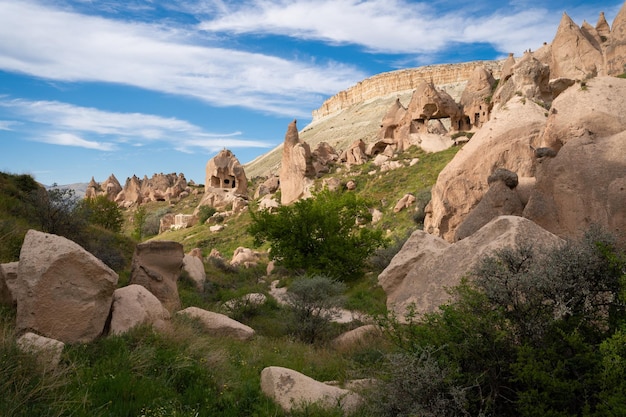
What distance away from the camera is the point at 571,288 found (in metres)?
4.17

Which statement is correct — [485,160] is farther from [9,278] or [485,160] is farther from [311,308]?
[9,278]

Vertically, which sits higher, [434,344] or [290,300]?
[434,344]

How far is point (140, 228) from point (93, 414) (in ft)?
130

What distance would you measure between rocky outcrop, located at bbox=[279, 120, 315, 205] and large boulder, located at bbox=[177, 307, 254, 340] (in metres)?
24.8

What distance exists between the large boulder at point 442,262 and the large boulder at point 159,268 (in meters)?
4.94

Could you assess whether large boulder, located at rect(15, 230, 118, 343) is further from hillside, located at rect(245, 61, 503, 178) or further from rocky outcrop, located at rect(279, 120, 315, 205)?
hillside, located at rect(245, 61, 503, 178)

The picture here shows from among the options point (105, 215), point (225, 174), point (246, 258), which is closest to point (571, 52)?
point (246, 258)

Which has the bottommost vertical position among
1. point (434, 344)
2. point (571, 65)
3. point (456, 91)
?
point (434, 344)

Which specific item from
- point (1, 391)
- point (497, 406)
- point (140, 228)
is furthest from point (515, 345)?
point (140, 228)

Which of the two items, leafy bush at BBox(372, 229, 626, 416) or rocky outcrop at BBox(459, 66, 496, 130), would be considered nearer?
leafy bush at BBox(372, 229, 626, 416)

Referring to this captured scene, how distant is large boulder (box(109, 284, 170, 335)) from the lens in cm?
607

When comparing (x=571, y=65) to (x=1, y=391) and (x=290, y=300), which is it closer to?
(x=290, y=300)

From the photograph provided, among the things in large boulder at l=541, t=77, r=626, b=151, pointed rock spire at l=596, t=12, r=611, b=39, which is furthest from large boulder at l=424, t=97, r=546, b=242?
pointed rock spire at l=596, t=12, r=611, b=39

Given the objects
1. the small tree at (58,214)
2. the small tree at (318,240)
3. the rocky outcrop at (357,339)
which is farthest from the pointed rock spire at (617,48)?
the small tree at (58,214)
